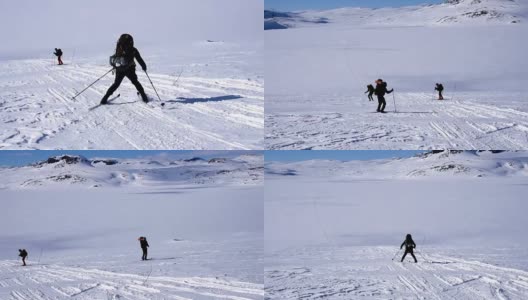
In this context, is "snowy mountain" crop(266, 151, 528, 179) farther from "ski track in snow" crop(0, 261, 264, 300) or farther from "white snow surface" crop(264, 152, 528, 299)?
"ski track in snow" crop(0, 261, 264, 300)

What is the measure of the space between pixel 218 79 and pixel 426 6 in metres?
86.1

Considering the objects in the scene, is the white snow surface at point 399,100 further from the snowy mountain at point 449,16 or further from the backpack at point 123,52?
the snowy mountain at point 449,16

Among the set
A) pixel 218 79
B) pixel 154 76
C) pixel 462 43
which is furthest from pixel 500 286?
pixel 462 43

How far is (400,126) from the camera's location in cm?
1081

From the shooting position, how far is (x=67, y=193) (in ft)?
75.3

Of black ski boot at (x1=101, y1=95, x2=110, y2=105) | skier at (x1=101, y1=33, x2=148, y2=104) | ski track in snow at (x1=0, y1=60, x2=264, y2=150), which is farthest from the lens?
black ski boot at (x1=101, y1=95, x2=110, y2=105)

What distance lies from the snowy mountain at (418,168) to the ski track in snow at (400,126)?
A: 443 centimetres

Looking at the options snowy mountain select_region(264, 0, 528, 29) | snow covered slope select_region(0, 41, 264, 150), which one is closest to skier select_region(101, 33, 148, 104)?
snow covered slope select_region(0, 41, 264, 150)

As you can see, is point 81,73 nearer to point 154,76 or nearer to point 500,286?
point 154,76

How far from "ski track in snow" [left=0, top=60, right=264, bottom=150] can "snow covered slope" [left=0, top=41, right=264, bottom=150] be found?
18 mm

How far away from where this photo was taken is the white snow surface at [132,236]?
948 cm

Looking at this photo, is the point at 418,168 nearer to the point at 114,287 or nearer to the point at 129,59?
the point at 129,59

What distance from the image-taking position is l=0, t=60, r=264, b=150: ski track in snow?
8.96 meters

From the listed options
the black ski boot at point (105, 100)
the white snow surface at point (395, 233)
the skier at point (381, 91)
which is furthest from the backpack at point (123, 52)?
the skier at point (381, 91)
